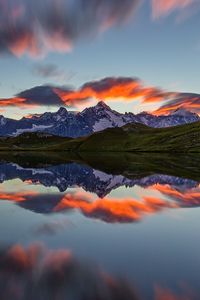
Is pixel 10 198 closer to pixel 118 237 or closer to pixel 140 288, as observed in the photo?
pixel 118 237

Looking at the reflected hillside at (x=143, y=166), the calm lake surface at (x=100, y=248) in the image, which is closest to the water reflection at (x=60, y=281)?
the calm lake surface at (x=100, y=248)

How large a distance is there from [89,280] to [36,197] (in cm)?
3028

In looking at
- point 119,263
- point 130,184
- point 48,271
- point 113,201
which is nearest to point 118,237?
point 119,263

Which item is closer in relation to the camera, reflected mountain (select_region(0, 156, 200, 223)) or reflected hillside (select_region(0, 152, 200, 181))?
reflected mountain (select_region(0, 156, 200, 223))

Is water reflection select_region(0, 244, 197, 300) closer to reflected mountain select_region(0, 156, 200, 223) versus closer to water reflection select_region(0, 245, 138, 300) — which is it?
water reflection select_region(0, 245, 138, 300)

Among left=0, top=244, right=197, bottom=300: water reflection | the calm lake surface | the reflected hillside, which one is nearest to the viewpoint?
left=0, top=244, right=197, bottom=300: water reflection

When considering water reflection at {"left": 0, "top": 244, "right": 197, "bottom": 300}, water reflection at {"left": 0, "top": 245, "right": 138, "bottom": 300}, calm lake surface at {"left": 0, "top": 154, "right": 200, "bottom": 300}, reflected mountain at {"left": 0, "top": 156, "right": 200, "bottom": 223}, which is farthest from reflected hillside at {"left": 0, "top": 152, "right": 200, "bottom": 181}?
water reflection at {"left": 0, "top": 244, "right": 197, "bottom": 300}

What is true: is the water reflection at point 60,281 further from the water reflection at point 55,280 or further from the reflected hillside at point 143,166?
the reflected hillside at point 143,166

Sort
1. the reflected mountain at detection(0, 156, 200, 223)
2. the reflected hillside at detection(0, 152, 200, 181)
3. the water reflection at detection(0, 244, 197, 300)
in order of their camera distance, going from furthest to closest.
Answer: the reflected hillside at detection(0, 152, 200, 181) < the reflected mountain at detection(0, 156, 200, 223) < the water reflection at detection(0, 244, 197, 300)

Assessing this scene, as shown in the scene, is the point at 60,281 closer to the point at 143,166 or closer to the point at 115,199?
the point at 115,199

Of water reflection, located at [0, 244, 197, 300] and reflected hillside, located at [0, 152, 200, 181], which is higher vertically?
water reflection, located at [0, 244, 197, 300]

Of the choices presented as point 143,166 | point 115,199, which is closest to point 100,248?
point 115,199

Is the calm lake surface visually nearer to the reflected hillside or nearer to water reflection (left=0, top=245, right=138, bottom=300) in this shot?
water reflection (left=0, top=245, right=138, bottom=300)

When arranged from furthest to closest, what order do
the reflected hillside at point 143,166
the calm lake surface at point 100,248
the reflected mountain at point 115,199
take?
the reflected hillside at point 143,166 → the reflected mountain at point 115,199 → the calm lake surface at point 100,248
